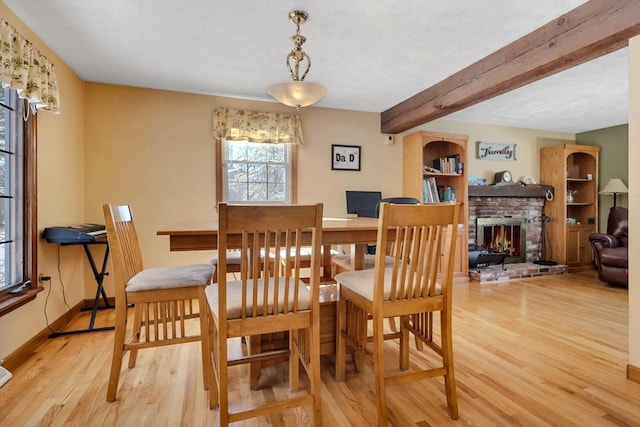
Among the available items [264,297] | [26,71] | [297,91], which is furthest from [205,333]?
[26,71]

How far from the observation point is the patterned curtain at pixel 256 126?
3465mm

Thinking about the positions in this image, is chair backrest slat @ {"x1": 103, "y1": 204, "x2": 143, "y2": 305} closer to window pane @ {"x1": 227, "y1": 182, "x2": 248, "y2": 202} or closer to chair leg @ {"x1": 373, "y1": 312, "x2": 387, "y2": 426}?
chair leg @ {"x1": 373, "y1": 312, "x2": 387, "y2": 426}

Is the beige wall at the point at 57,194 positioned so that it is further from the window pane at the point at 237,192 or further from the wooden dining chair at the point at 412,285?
the wooden dining chair at the point at 412,285

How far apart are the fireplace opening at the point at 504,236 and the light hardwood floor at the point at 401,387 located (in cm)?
215

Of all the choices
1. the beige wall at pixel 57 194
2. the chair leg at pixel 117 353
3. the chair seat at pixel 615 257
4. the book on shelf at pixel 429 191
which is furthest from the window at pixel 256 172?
the chair seat at pixel 615 257

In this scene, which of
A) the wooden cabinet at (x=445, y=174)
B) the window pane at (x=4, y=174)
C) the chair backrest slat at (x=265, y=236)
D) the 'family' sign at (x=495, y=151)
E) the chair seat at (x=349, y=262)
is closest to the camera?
the chair backrest slat at (x=265, y=236)

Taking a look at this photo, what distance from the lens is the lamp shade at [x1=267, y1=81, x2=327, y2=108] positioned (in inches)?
77.9

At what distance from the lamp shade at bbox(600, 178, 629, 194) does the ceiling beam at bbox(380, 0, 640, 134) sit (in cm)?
338

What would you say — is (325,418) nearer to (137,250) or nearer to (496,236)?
(137,250)

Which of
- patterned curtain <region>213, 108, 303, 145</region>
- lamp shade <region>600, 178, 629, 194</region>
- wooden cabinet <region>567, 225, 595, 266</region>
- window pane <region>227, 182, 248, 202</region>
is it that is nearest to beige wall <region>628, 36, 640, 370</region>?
patterned curtain <region>213, 108, 303, 145</region>

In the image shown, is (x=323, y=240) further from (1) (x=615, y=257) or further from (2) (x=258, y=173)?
(1) (x=615, y=257)

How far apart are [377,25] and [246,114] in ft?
6.02

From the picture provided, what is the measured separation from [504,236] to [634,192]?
3.24 metres

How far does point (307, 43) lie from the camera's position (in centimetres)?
239
